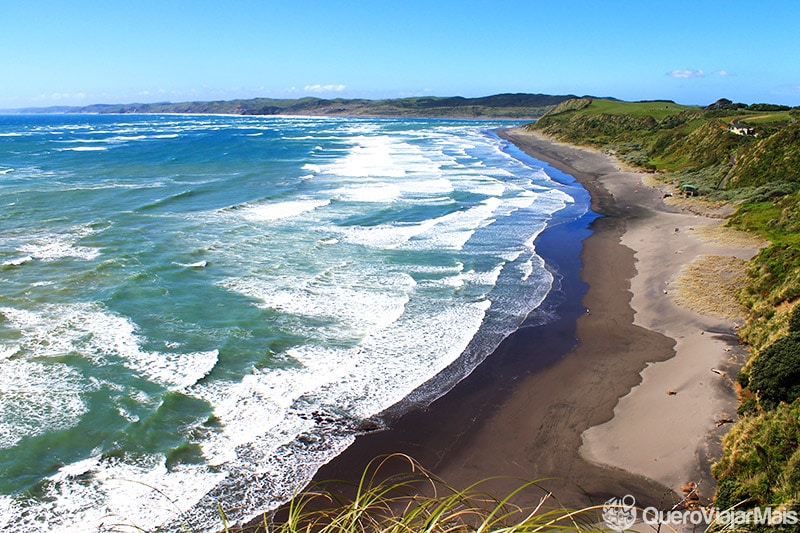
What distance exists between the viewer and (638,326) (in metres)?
17.7

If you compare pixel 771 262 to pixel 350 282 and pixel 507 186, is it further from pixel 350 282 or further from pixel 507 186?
pixel 507 186

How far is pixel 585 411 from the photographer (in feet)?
42.8

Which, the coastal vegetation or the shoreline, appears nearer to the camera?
the coastal vegetation

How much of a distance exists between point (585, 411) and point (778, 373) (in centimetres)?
400

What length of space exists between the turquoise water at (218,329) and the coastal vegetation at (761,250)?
655 cm

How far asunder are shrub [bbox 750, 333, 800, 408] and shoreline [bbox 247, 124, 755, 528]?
2.99 feet

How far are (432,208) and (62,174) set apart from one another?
1282 inches

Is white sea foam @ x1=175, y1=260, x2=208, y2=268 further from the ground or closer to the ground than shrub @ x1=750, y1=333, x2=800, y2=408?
closer to the ground

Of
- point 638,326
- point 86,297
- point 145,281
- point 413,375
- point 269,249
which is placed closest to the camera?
point 413,375

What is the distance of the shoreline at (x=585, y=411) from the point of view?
1066 centimetres

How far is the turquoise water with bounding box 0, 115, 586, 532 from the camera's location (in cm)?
1066

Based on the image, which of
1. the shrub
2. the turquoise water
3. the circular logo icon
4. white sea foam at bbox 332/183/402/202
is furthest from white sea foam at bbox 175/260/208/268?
the shrub

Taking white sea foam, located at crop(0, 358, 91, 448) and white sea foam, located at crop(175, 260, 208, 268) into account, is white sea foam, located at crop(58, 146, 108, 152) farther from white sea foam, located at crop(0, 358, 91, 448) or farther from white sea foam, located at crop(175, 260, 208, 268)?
white sea foam, located at crop(0, 358, 91, 448)

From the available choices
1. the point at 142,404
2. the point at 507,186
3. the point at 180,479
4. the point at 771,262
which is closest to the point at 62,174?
the point at 507,186
